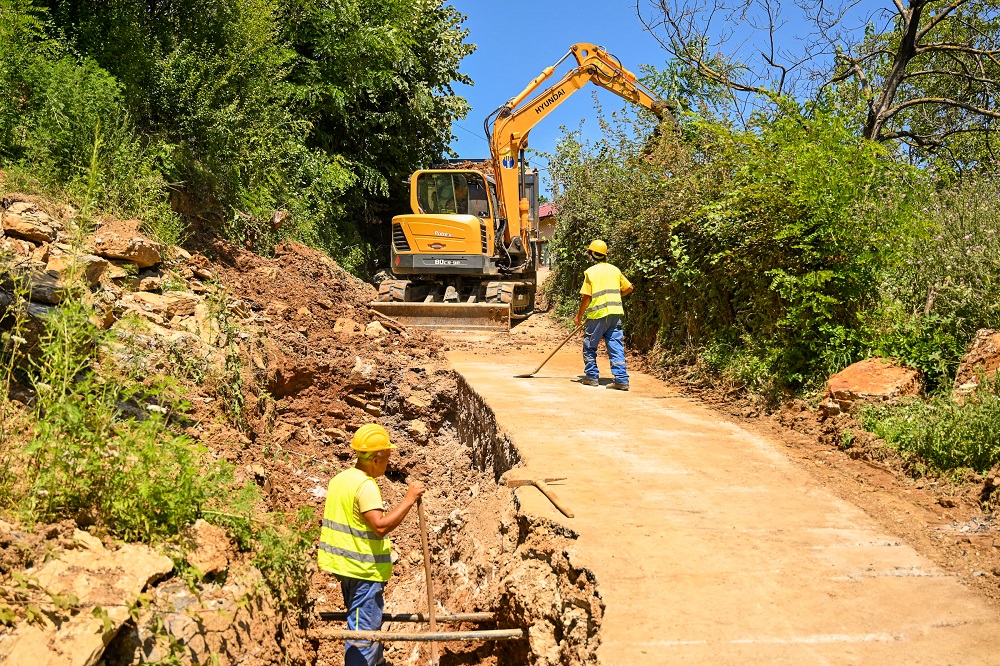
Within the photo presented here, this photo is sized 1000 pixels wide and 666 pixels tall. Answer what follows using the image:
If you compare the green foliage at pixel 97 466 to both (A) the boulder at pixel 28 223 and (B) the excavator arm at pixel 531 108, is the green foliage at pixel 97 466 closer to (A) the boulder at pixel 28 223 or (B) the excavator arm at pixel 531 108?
(A) the boulder at pixel 28 223

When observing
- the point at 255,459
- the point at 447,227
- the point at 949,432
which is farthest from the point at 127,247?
the point at 447,227

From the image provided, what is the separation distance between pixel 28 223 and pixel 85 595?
14.1 feet

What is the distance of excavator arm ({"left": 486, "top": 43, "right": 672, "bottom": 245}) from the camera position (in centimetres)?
1540

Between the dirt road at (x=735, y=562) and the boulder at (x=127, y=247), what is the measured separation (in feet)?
13.4

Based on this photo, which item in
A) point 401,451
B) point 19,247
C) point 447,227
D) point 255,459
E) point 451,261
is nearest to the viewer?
point 19,247

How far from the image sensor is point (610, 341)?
9.88 metres

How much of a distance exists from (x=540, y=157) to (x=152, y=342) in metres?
13.1

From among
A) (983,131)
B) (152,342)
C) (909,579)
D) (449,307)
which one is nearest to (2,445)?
(152,342)

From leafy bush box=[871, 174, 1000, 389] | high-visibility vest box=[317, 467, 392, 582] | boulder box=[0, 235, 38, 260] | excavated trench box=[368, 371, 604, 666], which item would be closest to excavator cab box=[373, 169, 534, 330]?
excavated trench box=[368, 371, 604, 666]

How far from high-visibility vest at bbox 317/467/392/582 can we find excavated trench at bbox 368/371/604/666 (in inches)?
33.8

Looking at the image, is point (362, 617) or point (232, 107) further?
point (232, 107)

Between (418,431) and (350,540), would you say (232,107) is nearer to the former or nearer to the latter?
(418,431)

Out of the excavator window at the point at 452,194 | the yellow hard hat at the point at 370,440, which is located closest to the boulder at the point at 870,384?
the yellow hard hat at the point at 370,440

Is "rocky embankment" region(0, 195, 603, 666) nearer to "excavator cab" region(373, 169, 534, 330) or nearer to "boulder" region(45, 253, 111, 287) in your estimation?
"boulder" region(45, 253, 111, 287)
